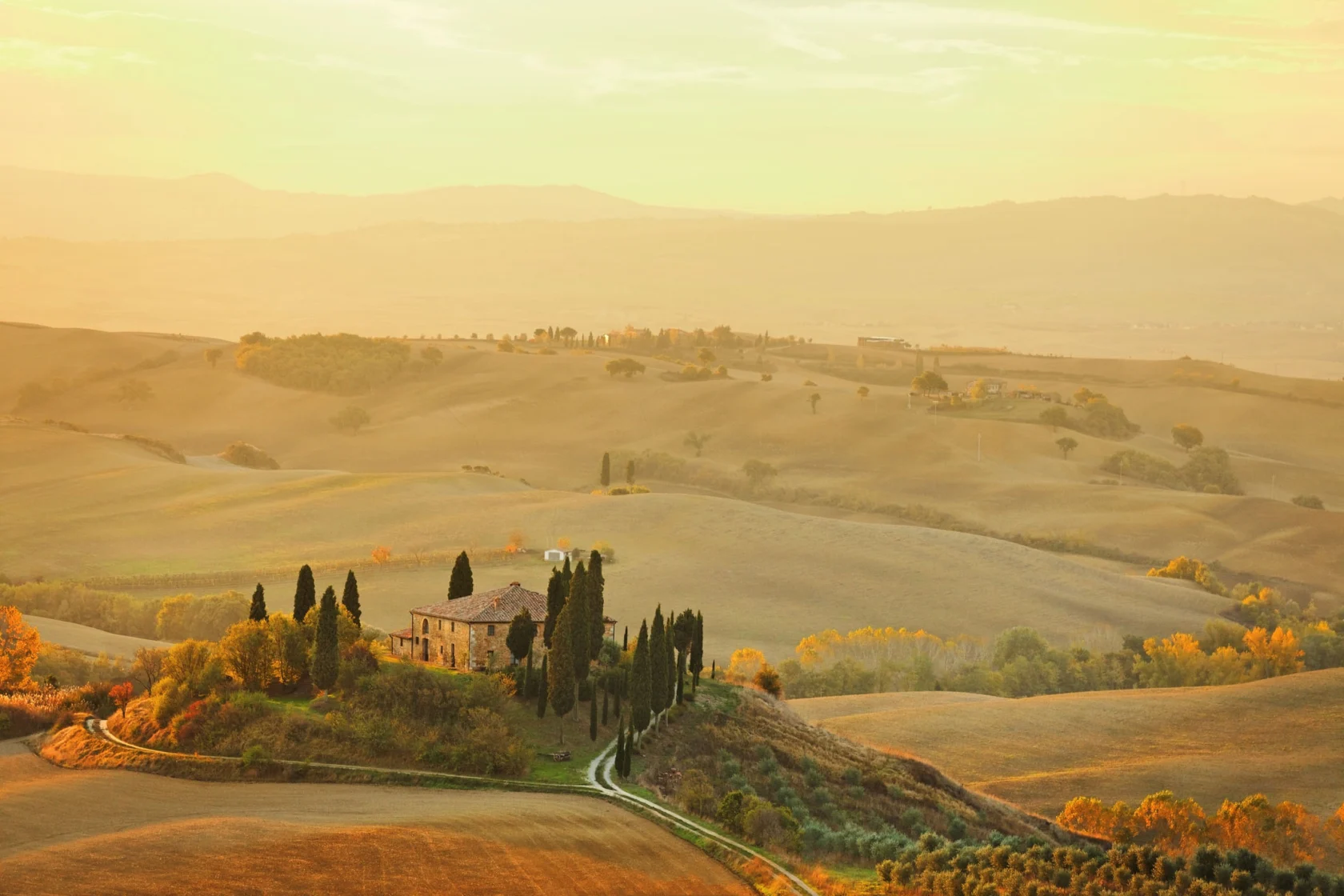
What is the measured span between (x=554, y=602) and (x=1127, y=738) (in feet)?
89.6

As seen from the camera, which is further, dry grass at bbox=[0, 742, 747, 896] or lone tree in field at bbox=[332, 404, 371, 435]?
lone tree in field at bbox=[332, 404, 371, 435]

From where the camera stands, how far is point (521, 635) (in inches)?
2121

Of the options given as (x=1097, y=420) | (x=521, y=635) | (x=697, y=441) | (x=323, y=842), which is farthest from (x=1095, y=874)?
(x=1097, y=420)

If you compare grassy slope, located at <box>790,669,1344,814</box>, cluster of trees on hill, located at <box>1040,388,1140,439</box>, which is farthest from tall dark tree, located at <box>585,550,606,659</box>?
cluster of trees on hill, located at <box>1040,388,1140,439</box>

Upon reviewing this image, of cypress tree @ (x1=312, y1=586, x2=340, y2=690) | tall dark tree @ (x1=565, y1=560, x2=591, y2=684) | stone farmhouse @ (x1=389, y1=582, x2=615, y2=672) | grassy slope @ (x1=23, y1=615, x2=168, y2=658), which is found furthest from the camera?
grassy slope @ (x1=23, y1=615, x2=168, y2=658)

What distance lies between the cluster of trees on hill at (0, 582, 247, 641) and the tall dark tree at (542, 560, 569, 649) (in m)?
32.8

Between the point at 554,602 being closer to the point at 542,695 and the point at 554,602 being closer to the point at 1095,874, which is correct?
the point at 542,695

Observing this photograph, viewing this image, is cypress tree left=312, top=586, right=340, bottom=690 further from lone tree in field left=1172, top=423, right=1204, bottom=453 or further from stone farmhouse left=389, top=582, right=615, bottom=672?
lone tree in field left=1172, top=423, right=1204, bottom=453

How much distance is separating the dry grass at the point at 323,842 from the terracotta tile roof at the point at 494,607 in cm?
1224

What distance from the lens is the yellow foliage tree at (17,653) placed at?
190 ft

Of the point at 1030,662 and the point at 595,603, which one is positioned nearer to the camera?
the point at 595,603

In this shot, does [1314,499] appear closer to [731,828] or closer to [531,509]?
[531,509]

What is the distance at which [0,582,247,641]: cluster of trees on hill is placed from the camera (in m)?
83.7

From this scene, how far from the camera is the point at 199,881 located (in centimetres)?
3362
